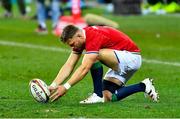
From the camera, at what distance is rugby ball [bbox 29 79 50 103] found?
37.4 feet

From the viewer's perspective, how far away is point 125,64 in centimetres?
1191

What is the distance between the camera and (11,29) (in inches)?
1105

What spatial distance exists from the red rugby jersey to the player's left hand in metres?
0.61

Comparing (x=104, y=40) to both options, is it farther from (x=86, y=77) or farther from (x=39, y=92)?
(x=86, y=77)

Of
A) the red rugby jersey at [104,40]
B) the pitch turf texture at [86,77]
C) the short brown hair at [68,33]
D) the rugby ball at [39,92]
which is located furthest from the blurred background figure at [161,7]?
the short brown hair at [68,33]

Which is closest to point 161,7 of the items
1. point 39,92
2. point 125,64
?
point 125,64

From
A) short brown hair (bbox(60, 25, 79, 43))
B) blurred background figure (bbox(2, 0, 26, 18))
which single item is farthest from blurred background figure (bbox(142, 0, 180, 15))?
short brown hair (bbox(60, 25, 79, 43))

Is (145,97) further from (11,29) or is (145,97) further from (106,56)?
(11,29)

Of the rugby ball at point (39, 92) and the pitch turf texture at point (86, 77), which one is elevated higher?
the rugby ball at point (39, 92)

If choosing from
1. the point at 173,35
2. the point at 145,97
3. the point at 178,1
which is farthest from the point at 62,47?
the point at 178,1

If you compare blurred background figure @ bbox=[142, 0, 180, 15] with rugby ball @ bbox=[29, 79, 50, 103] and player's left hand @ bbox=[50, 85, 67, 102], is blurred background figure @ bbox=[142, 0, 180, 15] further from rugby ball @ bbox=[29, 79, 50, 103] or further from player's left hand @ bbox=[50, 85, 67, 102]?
player's left hand @ bbox=[50, 85, 67, 102]

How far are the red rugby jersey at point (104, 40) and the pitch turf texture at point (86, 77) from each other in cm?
79

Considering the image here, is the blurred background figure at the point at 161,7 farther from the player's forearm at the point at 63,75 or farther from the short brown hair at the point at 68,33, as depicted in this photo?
the short brown hair at the point at 68,33

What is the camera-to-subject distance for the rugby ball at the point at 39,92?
11391 millimetres
